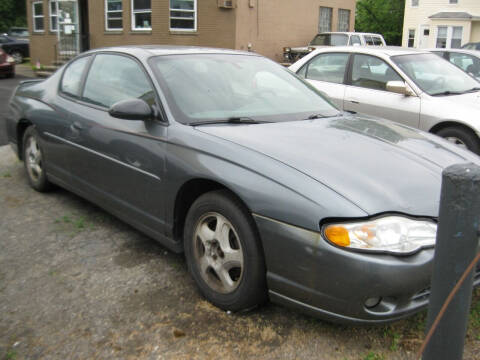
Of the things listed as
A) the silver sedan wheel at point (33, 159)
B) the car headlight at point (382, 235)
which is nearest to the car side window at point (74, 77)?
the silver sedan wheel at point (33, 159)

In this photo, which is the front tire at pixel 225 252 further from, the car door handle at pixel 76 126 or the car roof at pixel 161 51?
the car door handle at pixel 76 126

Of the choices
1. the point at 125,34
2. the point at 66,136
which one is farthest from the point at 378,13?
the point at 66,136

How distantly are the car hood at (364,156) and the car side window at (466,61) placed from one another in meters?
7.32

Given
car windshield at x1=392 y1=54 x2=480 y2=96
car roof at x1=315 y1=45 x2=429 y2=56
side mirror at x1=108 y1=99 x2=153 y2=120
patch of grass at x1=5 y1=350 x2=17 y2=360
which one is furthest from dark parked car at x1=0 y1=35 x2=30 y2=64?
patch of grass at x1=5 y1=350 x2=17 y2=360

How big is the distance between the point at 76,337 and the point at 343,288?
142 centimetres

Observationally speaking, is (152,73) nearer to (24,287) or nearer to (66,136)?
(66,136)

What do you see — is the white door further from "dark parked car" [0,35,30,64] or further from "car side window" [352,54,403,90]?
"car side window" [352,54,403,90]

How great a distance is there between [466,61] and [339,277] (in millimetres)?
9123

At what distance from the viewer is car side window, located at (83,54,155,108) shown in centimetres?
370

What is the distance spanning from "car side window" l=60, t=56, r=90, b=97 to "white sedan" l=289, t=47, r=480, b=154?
9.10ft

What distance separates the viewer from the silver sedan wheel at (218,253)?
2838 mm

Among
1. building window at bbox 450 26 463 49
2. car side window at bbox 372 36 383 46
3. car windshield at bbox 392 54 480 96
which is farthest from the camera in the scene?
building window at bbox 450 26 463 49

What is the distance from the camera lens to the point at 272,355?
8.37 feet

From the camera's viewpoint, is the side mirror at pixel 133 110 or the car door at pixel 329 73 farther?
the car door at pixel 329 73
